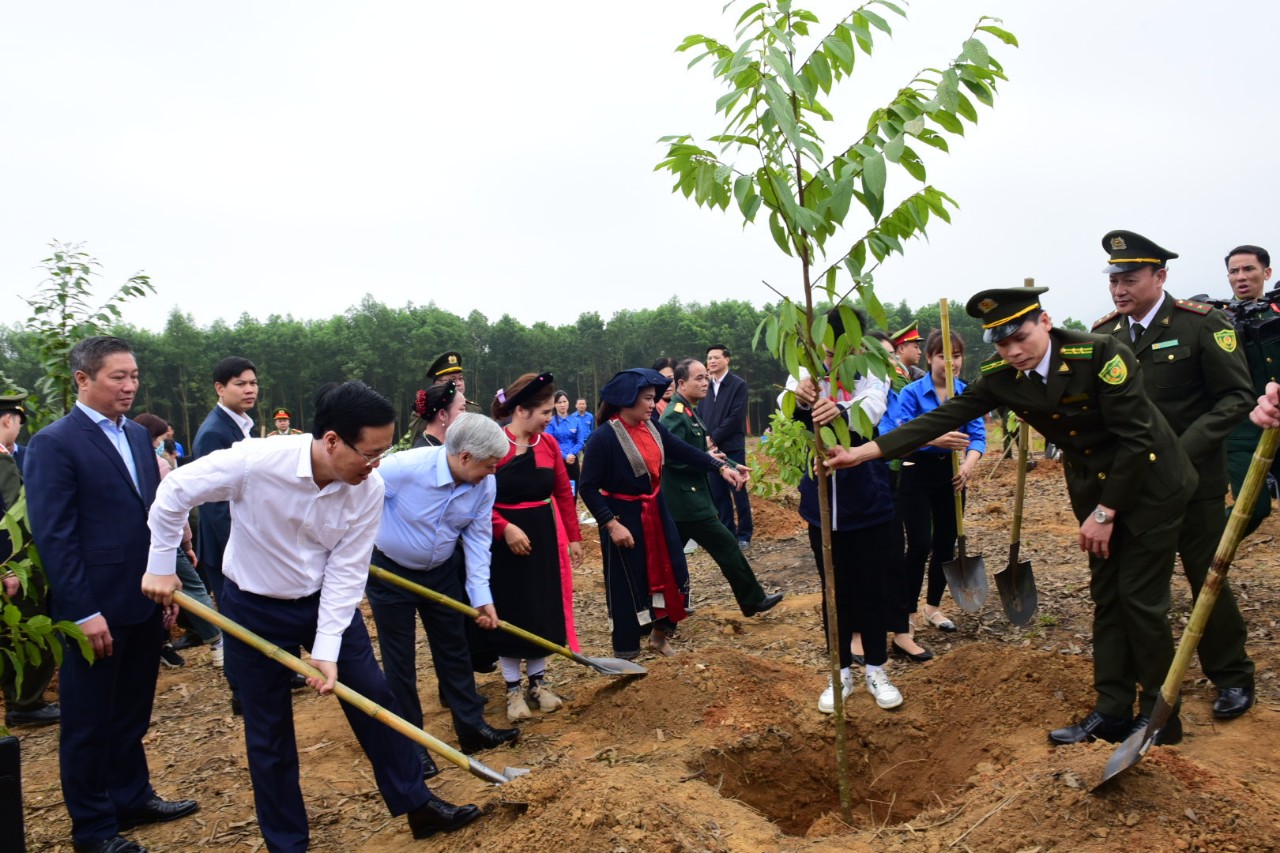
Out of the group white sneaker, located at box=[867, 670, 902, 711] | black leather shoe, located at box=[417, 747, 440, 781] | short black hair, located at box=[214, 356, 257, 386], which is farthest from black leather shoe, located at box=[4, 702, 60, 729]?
white sneaker, located at box=[867, 670, 902, 711]

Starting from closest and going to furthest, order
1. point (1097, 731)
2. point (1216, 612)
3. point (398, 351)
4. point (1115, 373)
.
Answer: point (1115, 373), point (1097, 731), point (1216, 612), point (398, 351)

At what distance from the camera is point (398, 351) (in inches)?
1419

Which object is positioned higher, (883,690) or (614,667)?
(614,667)

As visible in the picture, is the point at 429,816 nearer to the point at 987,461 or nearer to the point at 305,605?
the point at 305,605

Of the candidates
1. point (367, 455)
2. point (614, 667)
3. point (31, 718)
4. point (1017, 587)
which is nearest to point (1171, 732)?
point (1017, 587)

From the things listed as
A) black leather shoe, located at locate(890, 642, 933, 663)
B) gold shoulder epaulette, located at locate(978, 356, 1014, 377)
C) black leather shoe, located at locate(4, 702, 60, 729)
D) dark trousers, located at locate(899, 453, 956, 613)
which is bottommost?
black leather shoe, located at locate(890, 642, 933, 663)

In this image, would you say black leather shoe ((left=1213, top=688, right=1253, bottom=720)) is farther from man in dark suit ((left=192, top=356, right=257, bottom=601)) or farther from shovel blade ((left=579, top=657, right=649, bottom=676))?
man in dark suit ((left=192, top=356, right=257, bottom=601))

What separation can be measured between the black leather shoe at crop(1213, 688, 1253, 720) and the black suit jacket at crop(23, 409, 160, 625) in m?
4.81

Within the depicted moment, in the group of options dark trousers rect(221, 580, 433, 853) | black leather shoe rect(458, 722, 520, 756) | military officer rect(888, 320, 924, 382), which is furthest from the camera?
military officer rect(888, 320, 924, 382)

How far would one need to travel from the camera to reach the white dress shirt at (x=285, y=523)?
120 inches

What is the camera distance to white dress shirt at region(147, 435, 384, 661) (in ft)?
9.98

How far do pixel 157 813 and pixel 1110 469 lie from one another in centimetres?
455

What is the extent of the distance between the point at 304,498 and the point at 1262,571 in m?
6.43

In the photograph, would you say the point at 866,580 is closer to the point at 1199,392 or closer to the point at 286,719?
the point at 1199,392
